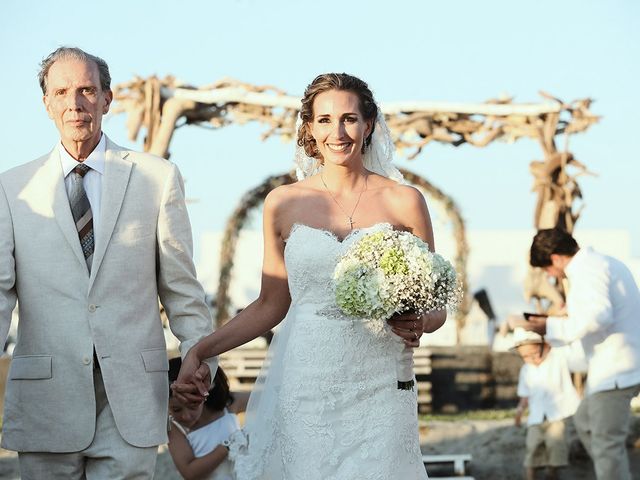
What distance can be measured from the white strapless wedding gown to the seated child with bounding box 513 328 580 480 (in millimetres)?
6152

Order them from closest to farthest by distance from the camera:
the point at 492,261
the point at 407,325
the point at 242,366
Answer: the point at 407,325 → the point at 242,366 → the point at 492,261

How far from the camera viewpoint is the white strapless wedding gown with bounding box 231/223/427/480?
16.9 feet

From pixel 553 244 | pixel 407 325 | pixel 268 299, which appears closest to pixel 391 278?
pixel 407 325

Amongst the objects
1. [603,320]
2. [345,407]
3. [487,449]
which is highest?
[603,320]

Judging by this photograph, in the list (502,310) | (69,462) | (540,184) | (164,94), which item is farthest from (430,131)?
(502,310)

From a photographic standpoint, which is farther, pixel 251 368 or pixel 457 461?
pixel 251 368

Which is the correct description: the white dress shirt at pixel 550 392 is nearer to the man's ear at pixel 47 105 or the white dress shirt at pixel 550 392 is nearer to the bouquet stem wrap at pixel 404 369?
→ the bouquet stem wrap at pixel 404 369

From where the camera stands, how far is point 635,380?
8766 mm

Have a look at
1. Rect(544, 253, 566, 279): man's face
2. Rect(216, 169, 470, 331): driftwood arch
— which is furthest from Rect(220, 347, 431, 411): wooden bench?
Rect(544, 253, 566, 279): man's face

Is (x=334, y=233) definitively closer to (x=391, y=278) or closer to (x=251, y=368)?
(x=391, y=278)

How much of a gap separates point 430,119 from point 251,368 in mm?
3924

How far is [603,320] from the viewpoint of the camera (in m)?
8.51

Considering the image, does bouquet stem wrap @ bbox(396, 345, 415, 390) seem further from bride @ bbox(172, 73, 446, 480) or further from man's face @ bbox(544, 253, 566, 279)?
man's face @ bbox(544, 253, 566, 279)

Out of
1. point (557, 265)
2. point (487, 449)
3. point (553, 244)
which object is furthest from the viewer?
point (487, 449)
